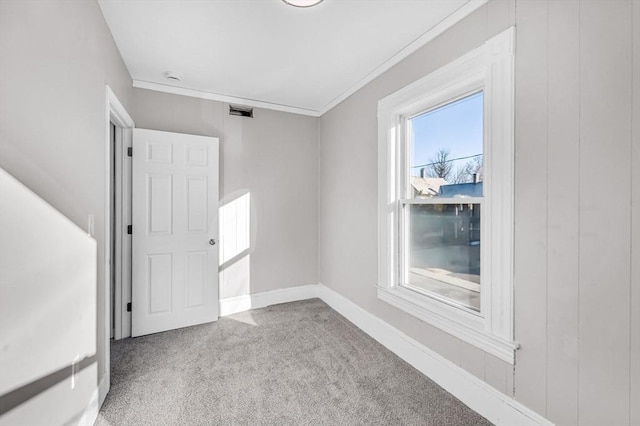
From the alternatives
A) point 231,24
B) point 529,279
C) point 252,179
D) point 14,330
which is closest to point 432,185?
point 529,279

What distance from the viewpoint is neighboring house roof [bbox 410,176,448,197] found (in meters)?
2.32

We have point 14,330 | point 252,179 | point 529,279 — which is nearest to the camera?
point 14,330

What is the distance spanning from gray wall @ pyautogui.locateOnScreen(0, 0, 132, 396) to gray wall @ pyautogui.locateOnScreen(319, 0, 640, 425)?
7.75ft

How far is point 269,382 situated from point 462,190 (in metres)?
2.06

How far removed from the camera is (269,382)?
2.19 meters

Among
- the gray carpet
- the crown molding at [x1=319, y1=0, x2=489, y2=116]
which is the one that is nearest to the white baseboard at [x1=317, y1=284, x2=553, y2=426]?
the gray carpet

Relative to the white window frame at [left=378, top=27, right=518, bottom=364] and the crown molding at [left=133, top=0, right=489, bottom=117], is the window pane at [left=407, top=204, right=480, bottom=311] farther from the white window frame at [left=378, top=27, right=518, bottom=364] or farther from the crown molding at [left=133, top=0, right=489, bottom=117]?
the crown molding at [left=133, top=0, right=489, bottom=117]

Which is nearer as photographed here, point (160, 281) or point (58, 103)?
point (58, 103)

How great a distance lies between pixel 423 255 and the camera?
248cm

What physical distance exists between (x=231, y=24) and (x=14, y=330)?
7.21ft

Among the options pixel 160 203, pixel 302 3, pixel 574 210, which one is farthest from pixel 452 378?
pixel 160 203

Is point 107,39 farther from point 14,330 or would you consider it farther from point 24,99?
point 14,330

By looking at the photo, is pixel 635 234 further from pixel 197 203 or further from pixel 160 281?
pixel 160 281

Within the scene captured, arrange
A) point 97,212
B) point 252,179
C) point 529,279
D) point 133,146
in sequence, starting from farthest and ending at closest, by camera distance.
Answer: point 252,179 → point 133,146 → point 97,212 → point 529,279
